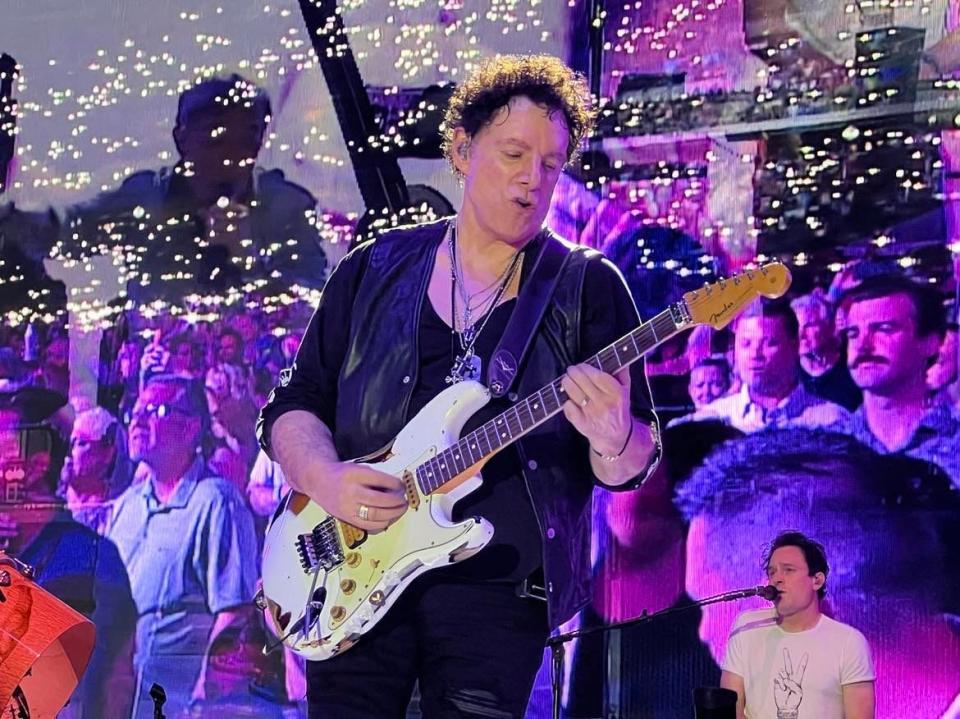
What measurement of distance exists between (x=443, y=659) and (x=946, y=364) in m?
1.93

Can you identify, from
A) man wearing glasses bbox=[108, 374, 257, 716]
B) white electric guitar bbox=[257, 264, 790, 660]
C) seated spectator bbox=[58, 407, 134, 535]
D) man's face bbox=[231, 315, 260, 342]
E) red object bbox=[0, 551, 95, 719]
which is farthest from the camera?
seated spectator bbox=[58, 407, 134, 535]

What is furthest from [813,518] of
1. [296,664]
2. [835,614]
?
[296,664]

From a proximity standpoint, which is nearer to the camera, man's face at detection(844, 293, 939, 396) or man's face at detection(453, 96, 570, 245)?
man's face at detection(453, 96, 570, 245)

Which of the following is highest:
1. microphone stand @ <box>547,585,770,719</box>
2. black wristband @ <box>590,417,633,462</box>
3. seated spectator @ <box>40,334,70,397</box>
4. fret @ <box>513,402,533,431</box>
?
seated spectator @ <box>40,334,70,397</box>

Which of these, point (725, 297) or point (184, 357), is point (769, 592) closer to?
point (725, 297)

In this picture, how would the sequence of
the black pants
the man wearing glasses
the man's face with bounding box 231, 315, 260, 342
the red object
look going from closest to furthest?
1. the black pants
2. the red object
3. the man wearing glasses
4. the man's face with bounding box 231, 315, 260, 342

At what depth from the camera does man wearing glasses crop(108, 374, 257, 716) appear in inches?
161

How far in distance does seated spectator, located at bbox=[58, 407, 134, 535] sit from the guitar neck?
2417 mm

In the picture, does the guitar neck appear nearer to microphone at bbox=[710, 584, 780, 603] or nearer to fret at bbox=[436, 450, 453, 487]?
fret at bbox=[436, 450, 453, 487]

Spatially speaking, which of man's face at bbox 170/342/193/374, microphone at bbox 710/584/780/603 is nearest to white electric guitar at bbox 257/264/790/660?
microphone at bbox 710/584/780/603

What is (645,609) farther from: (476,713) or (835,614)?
(476,713)

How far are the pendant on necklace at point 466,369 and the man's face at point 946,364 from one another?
5.48 feet

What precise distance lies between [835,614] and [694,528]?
1.53ft

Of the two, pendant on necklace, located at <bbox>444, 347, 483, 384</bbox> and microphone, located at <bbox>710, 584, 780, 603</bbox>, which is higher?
pendant on necklace, located at <bbox>444, 347, 483, 384</bbox>
